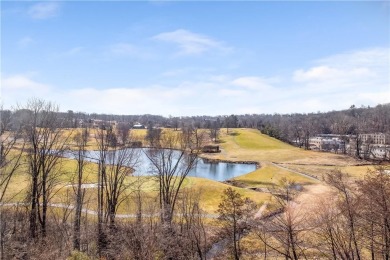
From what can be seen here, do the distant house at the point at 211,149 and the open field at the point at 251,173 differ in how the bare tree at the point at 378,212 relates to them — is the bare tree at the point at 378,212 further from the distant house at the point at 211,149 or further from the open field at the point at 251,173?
the distant house at the point at 211,149

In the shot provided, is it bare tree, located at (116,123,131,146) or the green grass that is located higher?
bare tree, located at (116,123,131,146)

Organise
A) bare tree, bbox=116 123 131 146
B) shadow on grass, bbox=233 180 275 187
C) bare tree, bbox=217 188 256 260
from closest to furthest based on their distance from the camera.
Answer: bare tree, bbox=217 188 256 260
bare tree, bbox=116 123 131 146
shadow on grass, bbox=233 180 275 187

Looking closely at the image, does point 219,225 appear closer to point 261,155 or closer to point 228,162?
point 228,162

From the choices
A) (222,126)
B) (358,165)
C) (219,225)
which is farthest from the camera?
(222,126)

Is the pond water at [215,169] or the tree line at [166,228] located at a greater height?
the tree line at [166,228]

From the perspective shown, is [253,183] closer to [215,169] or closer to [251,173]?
[251,173]

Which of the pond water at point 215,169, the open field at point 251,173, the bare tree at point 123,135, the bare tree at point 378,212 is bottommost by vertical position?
the pond water at point 215,169

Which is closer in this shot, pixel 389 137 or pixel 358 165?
pixel 358 165

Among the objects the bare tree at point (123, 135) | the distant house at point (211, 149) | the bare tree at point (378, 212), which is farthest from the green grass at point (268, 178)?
the bare tree at point (378, 212)

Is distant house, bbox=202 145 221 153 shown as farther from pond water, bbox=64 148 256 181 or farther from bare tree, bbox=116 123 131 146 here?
bare tree, bbox=116 123 131 146

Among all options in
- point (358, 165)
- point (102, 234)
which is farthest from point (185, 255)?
point (358, 165)

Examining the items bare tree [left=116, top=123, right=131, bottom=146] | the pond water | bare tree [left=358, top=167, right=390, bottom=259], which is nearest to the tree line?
bare tree [left=358, top=167, right=390, bottom=259]
